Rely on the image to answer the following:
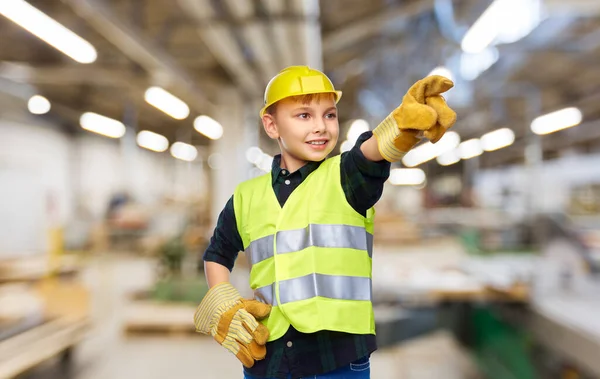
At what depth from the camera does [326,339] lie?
0.94 m

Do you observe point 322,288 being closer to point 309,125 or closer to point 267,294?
point 267,294

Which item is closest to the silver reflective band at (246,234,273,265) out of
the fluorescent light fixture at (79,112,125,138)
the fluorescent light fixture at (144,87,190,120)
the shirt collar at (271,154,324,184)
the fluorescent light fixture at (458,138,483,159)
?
the shirt collar at (271,154,324,184)

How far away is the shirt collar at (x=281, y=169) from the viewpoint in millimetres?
955

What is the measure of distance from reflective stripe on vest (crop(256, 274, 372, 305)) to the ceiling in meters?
0.39

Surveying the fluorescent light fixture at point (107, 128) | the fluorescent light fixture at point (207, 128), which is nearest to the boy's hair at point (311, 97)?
the fluorescent light fixture at point (207, 128)

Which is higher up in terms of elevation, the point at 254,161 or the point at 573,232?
the point at 254,161

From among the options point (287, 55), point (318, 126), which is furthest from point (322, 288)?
point (287, 55)

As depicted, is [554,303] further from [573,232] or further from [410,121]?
[410,121]

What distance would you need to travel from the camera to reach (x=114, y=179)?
11352 mm

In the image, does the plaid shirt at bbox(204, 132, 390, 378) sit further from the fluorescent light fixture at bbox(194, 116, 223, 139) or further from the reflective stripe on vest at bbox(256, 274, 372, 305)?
the fluorescent light fixture at bbox(194, 116, 223, 139)

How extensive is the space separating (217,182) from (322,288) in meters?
1.11

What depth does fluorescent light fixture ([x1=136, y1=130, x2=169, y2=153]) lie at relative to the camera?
6.54 ft

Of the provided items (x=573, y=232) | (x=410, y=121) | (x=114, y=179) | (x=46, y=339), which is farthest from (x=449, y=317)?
(x=114, y=179)

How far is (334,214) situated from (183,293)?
319cm
